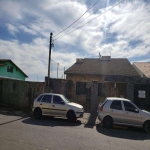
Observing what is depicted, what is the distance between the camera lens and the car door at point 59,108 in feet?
37.2

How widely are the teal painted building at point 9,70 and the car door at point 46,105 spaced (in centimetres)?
1985

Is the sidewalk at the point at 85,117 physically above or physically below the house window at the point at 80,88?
below

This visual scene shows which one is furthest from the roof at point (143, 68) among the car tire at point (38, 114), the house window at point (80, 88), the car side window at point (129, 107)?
the car tire at point (38, 114)

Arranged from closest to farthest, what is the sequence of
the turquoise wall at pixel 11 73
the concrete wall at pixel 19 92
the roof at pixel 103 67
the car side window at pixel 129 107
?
the car side window at pixel 129 107 → the concrete wall at pixel 19 92 → the roof at pixel 103 67 → the turquoise wall at pixel 11 73

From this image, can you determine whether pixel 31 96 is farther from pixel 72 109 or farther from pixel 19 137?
pixel 19 137

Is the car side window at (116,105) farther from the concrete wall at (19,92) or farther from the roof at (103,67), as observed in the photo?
the roof at (103,67)

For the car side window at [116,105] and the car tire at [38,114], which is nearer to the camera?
the car side window at [116,105]

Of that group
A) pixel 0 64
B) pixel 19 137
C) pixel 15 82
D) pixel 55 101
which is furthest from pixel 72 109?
pixel 0 64

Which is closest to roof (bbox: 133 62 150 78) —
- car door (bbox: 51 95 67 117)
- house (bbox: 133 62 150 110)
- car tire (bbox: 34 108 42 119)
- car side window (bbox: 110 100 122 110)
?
house (bbox: 133 62 150 110)

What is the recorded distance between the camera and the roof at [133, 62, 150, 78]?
901 inches

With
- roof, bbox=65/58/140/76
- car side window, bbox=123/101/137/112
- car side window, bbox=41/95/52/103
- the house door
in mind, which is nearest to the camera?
car side window, bbox=123/101/137/112

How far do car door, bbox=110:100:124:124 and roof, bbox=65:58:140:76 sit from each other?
468 inches

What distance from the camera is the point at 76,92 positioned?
2089 cm

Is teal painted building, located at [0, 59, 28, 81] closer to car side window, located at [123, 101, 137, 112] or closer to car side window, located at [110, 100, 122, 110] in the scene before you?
car side window, located at [110, 100, 122, 110]
